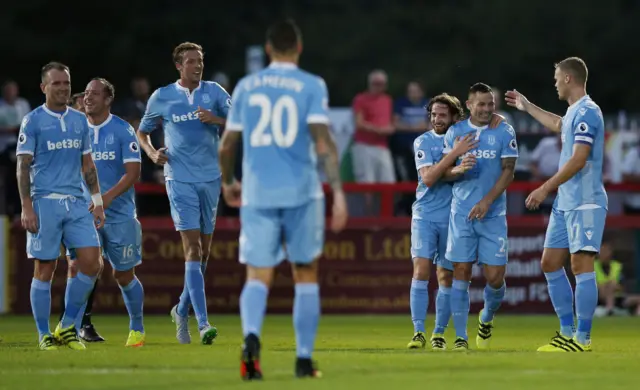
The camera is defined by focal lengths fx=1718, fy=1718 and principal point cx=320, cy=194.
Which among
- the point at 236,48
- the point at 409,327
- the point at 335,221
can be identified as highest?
the point at 236,48

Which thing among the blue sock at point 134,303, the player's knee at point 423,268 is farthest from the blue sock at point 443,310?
the blue sock at point 134,303

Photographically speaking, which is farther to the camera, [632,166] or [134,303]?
[632,166]

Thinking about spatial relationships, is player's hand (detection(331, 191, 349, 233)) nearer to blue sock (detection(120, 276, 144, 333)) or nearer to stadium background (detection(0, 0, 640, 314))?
blue sock (detection(120, 276, 144, 333))

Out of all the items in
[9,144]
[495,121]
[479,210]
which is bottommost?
[479,210]

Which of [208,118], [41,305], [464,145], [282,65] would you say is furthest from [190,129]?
[282,65]

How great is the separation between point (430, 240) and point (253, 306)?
14.4 feet

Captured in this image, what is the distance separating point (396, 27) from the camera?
5312cm

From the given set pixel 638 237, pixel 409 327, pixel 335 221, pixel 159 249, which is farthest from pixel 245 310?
pixel 638 237

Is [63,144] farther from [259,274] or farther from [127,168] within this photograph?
[259,274]

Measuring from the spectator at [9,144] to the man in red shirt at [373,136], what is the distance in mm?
4775

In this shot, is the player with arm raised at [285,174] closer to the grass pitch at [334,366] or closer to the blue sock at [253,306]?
the blue sock at [253,306]

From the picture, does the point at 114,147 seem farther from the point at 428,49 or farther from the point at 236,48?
the point at 428,49

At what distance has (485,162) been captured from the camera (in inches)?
589

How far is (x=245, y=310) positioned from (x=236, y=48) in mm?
37012
